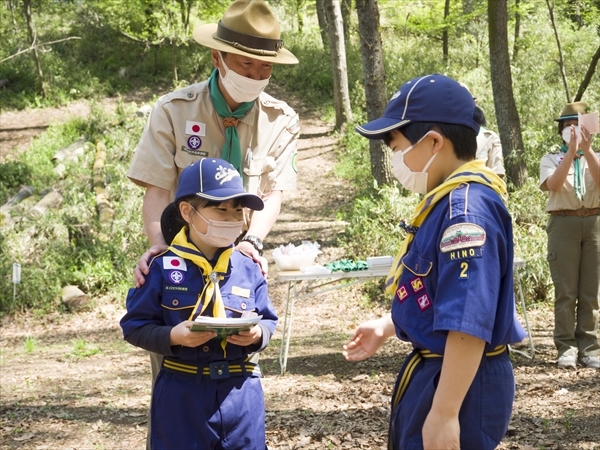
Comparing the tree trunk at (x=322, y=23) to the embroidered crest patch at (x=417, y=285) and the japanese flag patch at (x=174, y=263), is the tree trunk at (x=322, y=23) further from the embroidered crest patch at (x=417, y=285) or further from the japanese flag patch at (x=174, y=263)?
the embroidered crest patch at (x=417, y=285)

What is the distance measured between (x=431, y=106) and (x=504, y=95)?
10.0 meters

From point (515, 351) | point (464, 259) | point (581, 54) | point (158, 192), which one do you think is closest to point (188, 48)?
point (581, 54)

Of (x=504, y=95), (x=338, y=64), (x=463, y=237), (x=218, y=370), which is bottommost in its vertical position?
(x=218, y=370)

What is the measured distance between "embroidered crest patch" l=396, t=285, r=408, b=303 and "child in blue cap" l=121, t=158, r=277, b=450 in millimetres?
752

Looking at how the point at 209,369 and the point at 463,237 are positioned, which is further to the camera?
the point at 209,369

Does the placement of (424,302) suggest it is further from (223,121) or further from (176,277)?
(223,121)

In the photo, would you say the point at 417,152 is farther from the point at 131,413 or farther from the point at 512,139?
the point at 512,139

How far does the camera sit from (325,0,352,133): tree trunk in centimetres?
1739

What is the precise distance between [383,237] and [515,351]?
3785 mm

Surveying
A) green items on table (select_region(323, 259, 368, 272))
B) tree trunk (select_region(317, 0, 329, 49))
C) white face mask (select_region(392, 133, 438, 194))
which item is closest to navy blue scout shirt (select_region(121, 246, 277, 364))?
white face mask (select_region(392, 133, 438, 194))

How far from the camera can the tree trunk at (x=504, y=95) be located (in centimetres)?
1156

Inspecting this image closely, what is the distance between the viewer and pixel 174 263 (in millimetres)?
3113

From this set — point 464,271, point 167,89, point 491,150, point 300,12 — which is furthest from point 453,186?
point 300,12

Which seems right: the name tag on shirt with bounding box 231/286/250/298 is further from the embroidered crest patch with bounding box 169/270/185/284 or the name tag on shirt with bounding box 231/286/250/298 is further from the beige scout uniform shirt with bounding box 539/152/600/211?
the beige scout uniform shirt with bounding box 539/152/600/211
